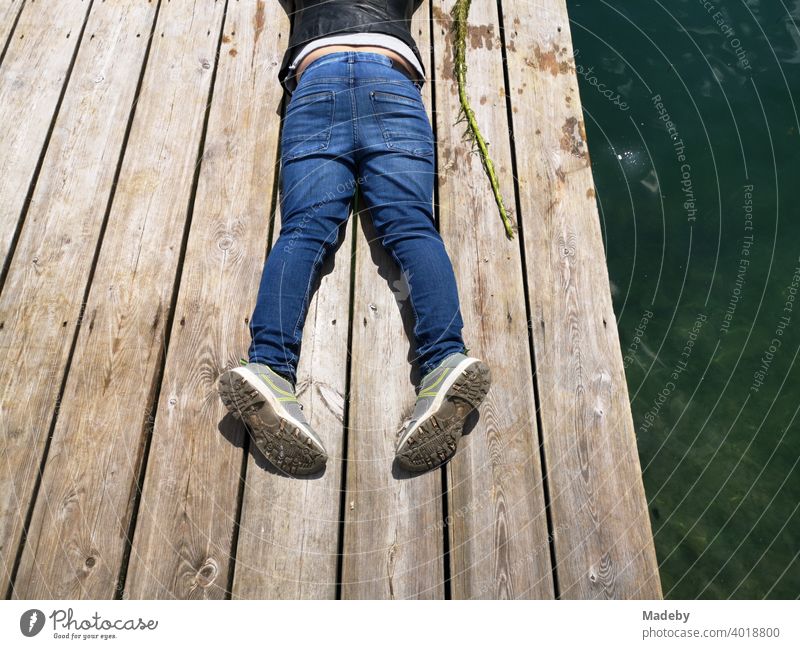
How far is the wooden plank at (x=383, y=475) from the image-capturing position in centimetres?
160

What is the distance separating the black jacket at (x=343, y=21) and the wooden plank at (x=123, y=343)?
1.33 feet

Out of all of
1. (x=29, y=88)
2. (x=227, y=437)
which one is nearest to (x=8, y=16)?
(x=29, y=88)

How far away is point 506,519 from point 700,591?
3.22ft

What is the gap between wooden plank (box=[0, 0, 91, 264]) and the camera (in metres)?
2.07

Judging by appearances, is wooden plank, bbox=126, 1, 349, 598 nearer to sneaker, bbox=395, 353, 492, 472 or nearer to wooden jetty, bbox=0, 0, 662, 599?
wooden jetty, bbox=0, 0, 662, 599

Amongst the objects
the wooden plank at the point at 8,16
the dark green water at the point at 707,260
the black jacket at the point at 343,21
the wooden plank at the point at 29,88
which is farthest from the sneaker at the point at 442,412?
the wooden plank at the point at 8,16

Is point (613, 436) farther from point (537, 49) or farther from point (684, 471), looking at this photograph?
point (537, 49)

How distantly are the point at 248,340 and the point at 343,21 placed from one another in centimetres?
112

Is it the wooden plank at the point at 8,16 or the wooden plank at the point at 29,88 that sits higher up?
the wooden plank at the point at 8,16

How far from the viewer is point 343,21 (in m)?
2.04

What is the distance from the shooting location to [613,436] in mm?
1768

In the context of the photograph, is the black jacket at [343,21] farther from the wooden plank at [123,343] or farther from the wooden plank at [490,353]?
the wooden plank at [123,343]

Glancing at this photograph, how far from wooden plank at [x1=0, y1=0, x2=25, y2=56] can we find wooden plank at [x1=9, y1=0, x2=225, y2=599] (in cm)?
59
